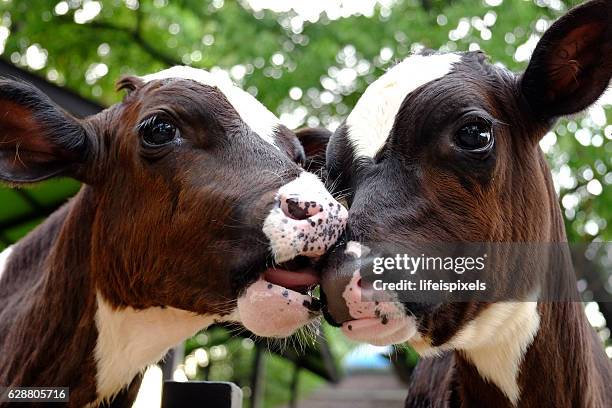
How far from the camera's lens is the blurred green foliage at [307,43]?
7.86 metres

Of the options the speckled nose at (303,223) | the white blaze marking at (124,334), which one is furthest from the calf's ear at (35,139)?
the speckled nose at (303,223)

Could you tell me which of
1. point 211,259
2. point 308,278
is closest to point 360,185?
point 308,278

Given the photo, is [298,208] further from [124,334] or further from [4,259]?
[4,259]

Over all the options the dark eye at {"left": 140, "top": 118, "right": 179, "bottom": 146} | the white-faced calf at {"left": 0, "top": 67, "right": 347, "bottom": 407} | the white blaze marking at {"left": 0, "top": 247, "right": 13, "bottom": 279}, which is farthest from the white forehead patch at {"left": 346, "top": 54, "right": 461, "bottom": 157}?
the white blaze marking at {"left": 0, "top": 247, "right": 13, "bottom": 279}

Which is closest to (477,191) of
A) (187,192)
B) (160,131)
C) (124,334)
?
(187,192)

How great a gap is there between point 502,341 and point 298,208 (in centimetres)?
103

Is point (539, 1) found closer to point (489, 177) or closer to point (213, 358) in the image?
point (489, 177)

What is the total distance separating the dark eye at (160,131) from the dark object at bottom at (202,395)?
130 centimetres

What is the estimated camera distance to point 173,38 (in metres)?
10.4

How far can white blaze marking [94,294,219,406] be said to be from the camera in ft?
11.7

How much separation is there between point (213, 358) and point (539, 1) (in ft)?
39.0

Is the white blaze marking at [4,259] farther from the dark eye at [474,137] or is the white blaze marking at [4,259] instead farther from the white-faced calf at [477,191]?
the dark eye at [474,137]

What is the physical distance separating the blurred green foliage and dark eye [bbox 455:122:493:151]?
3971 mm

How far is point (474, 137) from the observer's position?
306cm
